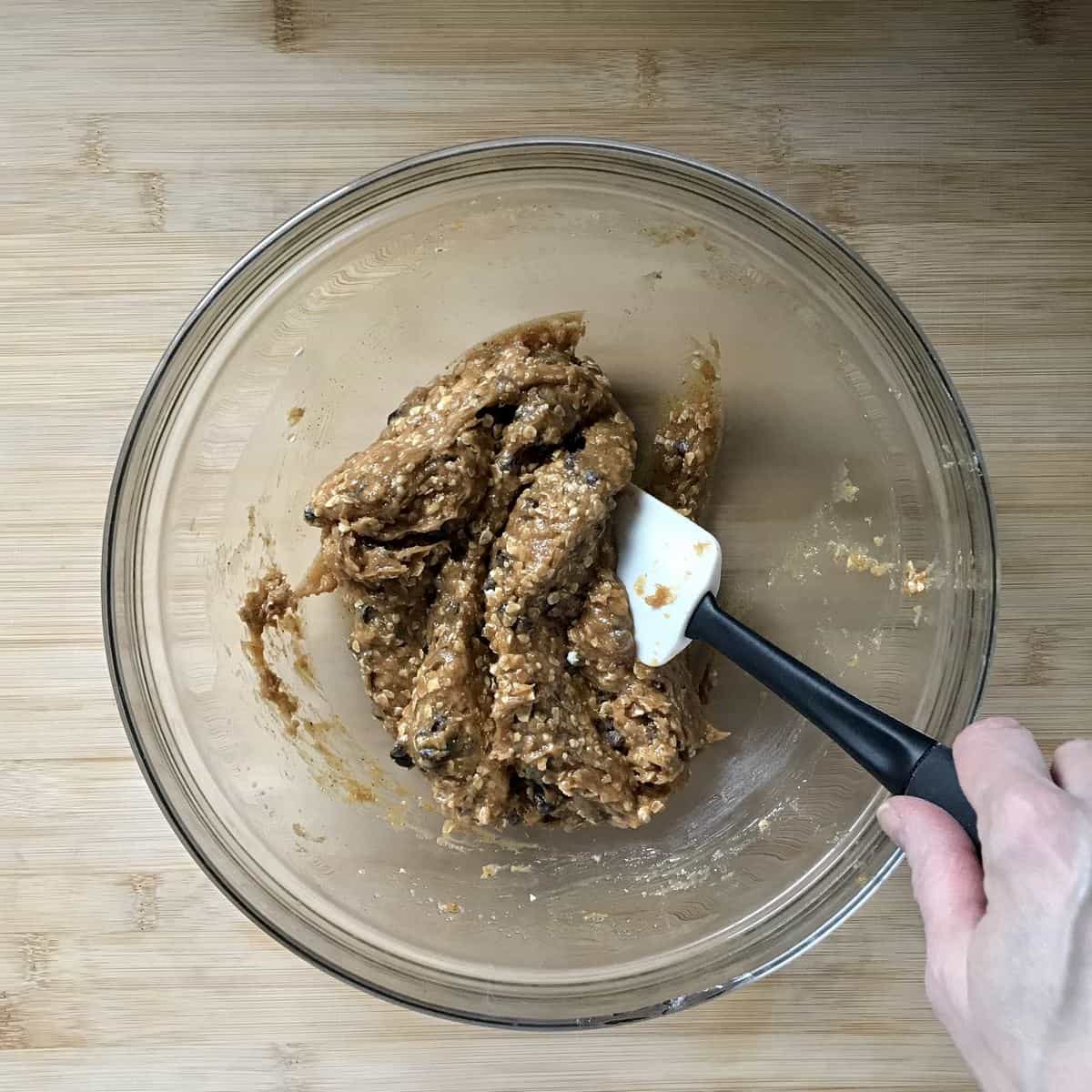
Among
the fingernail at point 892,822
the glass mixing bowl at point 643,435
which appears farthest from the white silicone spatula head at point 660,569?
the fingernail at point 892,822

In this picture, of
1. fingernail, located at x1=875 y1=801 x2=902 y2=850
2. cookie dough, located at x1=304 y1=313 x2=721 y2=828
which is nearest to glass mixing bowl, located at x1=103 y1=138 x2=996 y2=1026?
cookie dough, located at x1=304 y1=313 x2=721 y2=828

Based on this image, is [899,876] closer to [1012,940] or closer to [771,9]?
[1012,940]

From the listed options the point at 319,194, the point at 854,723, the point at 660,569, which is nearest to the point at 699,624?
the point at 660,569

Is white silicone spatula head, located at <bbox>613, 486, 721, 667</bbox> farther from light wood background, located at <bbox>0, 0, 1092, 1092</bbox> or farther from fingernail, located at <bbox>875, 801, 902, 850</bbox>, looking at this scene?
light wood background, located at <bbox>0, 0, 1092, 1092</bbox>

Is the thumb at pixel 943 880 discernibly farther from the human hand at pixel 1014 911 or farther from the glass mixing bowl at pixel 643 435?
the glass mixing bowl at pixel 643 435

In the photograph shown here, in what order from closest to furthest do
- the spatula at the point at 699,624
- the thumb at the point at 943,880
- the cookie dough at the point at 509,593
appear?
the thumb at the point at 943,880, the spatula at the point at 699,624, the cookie dough at the point at 509,593

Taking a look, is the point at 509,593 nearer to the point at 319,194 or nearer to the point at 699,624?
the point at 699,624
